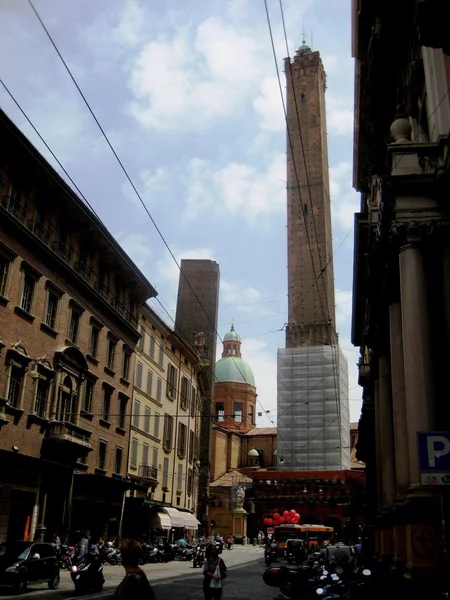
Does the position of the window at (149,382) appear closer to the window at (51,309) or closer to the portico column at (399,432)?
the window at (51,309)

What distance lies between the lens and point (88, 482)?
27.0 meters

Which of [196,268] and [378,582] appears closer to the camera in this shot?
[378,582]

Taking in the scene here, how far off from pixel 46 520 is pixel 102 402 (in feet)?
21.1

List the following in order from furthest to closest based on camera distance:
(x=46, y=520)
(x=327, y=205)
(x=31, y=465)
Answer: (x=327, y=205) → (x=46, y=520) → (x=31, y=465)

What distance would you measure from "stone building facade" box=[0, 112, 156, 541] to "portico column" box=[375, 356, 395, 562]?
39.1 feet

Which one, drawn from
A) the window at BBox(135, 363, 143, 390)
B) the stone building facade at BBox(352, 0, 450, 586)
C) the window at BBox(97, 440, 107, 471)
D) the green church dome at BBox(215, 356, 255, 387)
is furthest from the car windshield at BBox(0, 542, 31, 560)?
the green church dome at BBox(215, 356, 255, 387)

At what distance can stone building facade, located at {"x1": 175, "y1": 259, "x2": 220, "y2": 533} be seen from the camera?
54.1 meters

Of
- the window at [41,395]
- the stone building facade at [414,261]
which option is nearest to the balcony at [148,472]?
the window at [41,395]

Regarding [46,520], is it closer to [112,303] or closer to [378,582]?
[112,303]

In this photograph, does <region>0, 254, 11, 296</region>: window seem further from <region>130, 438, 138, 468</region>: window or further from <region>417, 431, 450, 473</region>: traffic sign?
<region>417, 431, 450, 473</region>: traffic sign

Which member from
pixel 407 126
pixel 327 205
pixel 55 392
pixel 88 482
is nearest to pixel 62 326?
pixel 55 392

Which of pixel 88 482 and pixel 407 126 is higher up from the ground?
pixel 407 126

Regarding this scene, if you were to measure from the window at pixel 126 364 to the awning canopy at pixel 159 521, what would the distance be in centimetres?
806

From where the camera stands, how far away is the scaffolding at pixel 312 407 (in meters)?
52.6
